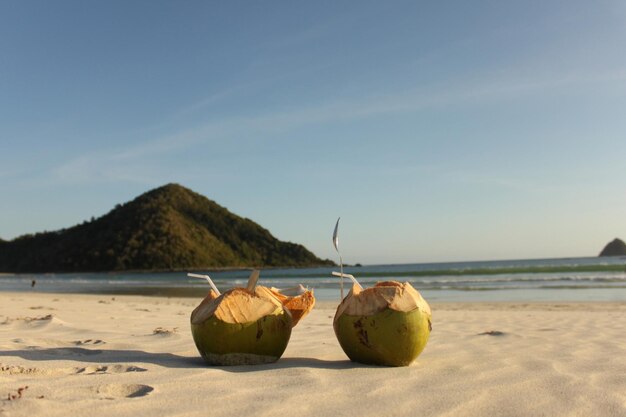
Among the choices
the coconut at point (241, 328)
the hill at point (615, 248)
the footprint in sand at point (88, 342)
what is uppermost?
the hill at point (615, 248)

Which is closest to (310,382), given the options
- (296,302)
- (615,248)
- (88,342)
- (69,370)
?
(296,302)

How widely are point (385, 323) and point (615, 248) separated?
165 m

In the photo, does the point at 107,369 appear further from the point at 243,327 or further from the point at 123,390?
the point at 243,327

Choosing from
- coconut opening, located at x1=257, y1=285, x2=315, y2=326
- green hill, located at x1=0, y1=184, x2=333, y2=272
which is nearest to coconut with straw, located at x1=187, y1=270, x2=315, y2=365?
coconut opening, located at x1=257, y1=285, x2=315, y2=326

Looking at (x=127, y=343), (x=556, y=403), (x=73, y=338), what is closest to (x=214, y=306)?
(x=127, y=343)

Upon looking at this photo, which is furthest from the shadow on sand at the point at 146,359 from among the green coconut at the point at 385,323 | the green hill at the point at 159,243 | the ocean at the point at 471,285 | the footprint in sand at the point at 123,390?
the green hill at the point at 159,243

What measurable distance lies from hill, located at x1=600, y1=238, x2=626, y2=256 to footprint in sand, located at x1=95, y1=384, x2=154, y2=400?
16323 cm

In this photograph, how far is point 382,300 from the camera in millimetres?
3486

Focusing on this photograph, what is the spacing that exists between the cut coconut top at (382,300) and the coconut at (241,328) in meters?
0.49

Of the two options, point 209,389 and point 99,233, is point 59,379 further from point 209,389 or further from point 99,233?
point 99,233

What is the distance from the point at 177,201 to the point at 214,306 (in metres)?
97.6

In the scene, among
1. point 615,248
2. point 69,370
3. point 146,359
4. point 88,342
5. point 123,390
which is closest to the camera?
point 123,390

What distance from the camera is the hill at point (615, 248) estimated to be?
14425 cm

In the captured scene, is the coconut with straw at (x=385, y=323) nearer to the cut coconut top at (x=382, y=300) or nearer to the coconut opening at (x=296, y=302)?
the cut coconut top at (x=382, y=300)
